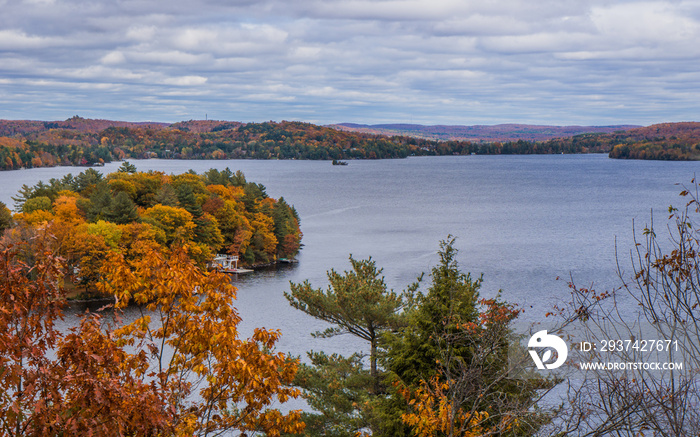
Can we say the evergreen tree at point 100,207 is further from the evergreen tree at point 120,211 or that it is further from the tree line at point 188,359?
the tree line at point 188,359

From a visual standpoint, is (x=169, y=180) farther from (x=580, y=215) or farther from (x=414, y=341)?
(x=414, y=341)

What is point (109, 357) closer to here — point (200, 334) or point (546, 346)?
point (200, 334)

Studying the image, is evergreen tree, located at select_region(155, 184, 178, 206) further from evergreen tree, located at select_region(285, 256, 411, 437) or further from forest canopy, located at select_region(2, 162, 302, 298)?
evergreen tree, located at select_region(285, 256, 411, 437)

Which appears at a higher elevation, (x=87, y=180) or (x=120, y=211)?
(x=87, y=180)

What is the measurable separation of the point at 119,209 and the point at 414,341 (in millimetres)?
44298

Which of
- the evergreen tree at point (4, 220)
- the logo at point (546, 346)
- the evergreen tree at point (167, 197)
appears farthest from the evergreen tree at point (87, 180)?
the logo at point (546, 346)

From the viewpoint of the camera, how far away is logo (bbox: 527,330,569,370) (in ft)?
25.7

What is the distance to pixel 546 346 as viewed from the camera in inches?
316

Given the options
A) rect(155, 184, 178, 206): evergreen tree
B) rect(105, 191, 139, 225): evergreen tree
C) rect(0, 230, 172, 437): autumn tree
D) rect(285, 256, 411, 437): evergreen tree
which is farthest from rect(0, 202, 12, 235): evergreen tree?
rect(0, 230, 172, 437): autumn tree

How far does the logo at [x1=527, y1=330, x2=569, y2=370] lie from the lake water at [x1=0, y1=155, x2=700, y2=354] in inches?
35.0

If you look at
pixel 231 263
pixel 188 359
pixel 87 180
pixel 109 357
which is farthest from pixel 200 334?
pixel 87 180

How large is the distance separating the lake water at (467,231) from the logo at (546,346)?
890 millimetres

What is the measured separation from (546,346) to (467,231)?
219ft

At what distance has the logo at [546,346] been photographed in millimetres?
7828
